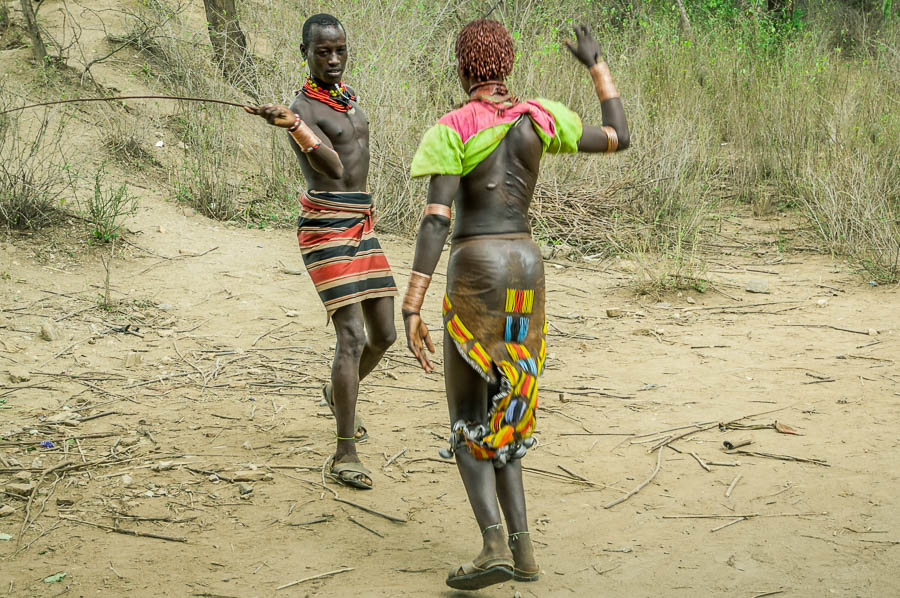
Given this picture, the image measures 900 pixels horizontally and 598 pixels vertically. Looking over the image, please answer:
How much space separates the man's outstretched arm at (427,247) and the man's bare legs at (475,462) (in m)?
0.15

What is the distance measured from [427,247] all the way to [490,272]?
8.3 inches

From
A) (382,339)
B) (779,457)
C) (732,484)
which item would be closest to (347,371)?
(382,339)

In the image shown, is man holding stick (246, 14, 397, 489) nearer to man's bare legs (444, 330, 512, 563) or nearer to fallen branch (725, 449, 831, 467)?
man's bare legs (444, 330, 512, 563)

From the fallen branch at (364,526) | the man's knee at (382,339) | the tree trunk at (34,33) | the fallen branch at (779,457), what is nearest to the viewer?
the fallen branch at (364,526)

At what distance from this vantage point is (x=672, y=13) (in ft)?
34.7

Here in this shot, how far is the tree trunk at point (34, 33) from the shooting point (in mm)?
8312

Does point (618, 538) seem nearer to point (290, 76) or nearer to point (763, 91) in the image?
point (290, 76)

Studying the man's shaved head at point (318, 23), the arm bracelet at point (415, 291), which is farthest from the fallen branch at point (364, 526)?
the man's shaved head at point (318, 23)

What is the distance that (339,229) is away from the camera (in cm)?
354

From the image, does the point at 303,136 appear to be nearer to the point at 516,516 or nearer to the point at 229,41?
the point at 516,516

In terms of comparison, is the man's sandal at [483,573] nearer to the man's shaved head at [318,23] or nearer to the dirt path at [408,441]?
the dirt path at [408,441]

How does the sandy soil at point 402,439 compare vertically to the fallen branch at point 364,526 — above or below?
above

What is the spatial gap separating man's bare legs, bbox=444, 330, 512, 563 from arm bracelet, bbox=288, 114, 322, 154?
1016mm

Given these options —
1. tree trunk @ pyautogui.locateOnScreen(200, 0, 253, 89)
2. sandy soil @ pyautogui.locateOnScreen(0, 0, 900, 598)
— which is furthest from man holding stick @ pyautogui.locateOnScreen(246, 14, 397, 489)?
tree trunk @ pyautogui.locateOnScreen(200, 0, 253, 89)
